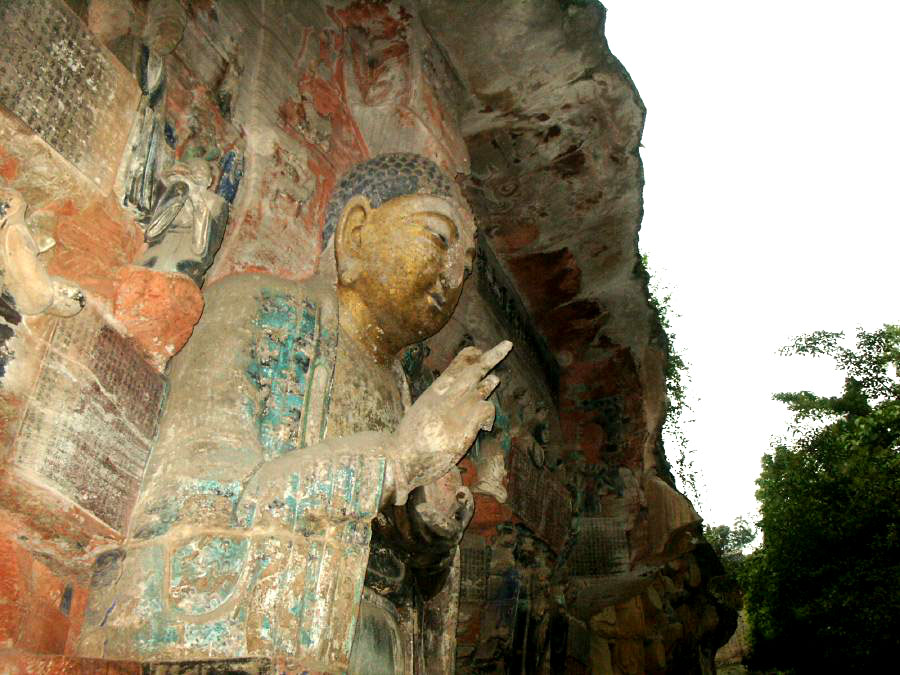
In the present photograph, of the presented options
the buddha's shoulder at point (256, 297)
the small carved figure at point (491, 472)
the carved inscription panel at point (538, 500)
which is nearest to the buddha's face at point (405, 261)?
the buddha's shoulder at point (256, 297)

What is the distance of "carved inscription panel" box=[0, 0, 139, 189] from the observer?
2045mm

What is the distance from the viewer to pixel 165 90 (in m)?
2.67

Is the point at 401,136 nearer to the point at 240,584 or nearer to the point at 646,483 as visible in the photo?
the point at 240,584

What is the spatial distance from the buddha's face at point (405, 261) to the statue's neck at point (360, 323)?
2 centimetres

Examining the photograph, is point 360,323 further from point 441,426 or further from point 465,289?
point 465,289

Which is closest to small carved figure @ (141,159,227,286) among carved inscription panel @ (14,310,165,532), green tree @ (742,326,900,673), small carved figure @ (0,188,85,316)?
carved inscription panel @ (14,310,165,532)

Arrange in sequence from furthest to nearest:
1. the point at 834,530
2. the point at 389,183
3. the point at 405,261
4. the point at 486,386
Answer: the point at 834,530, the point at 389,183, the point at 405,261, the point at 486,386

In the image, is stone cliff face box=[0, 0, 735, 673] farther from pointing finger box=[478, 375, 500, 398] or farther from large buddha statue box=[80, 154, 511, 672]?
pointing finger box=[478, 375, 500, 398]

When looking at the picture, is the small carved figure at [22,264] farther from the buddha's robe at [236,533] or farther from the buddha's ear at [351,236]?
the buddha's ear at [351,236]

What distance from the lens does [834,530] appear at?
43.6ft

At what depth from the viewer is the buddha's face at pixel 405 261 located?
9.47ft

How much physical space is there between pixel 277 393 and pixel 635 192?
3144mm

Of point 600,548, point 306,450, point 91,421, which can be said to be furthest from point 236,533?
point 600,548

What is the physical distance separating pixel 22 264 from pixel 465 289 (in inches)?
129
